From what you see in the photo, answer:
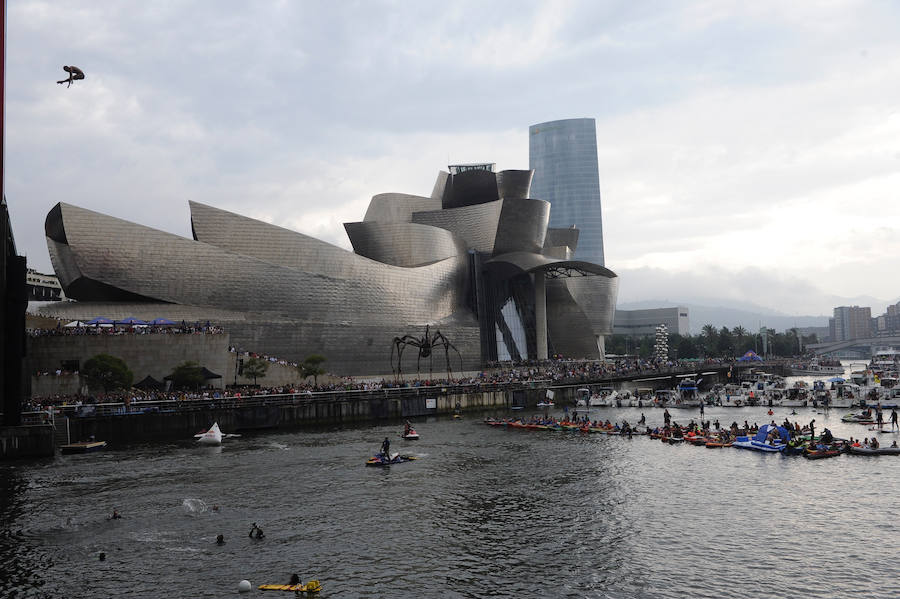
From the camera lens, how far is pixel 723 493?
2931 cm

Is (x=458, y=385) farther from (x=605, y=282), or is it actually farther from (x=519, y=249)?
(x=605, y=282)

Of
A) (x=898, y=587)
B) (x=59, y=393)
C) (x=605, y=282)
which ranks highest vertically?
(x=605, y=282)

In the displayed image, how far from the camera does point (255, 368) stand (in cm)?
5859

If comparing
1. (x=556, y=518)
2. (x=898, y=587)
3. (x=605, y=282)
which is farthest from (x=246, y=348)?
(x=605, y=282)

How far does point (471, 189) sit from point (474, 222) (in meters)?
8.35

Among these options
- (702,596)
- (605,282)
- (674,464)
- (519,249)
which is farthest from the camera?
(605,282)

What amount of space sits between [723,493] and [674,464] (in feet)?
22.7

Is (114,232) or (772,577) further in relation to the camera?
(114,232)

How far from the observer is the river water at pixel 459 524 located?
19781 millimetres

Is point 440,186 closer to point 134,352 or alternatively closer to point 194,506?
point 134,352

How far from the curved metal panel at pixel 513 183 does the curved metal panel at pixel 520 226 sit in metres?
5.87

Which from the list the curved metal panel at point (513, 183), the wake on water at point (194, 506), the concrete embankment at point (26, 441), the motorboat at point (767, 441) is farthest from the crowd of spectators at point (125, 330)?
the curved metal panel at point (513, 183)

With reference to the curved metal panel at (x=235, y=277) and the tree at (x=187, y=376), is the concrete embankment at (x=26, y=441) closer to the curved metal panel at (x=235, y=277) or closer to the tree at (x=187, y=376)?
the tree at (x=187, y=376)

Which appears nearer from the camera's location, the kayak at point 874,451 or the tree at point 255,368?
the kayak at point 874,451
